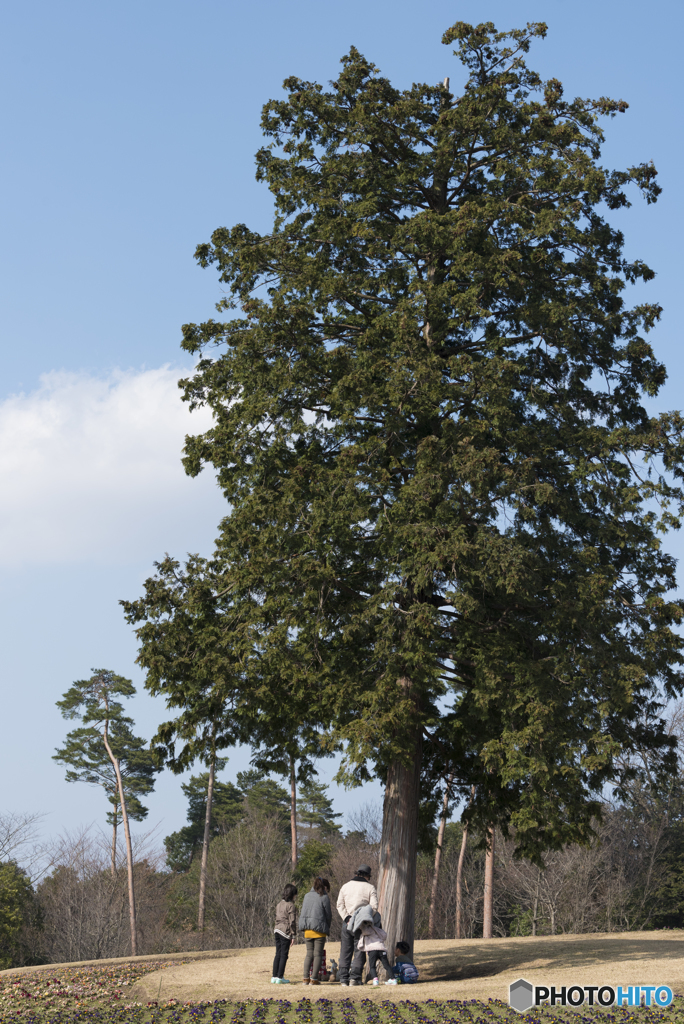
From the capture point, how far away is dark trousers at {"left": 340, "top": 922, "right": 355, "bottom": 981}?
441 inches

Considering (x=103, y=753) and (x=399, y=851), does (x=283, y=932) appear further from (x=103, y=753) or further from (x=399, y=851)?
(x=103, y=753)

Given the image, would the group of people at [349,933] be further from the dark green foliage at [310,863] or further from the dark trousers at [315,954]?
the dark green foliage at [310,863]

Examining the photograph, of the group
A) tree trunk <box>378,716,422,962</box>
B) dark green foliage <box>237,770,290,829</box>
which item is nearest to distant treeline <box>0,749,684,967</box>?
dark green foliage <box>237,770,290,829</box>

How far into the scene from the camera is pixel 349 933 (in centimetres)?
1122

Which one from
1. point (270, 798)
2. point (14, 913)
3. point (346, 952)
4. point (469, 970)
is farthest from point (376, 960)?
point (270, 798)

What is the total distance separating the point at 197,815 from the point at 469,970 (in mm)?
42982

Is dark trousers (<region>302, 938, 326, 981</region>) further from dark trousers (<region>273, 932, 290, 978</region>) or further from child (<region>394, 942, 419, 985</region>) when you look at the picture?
child (<region>394, 942, 419, 985</region>)

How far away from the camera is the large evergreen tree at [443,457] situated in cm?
1192

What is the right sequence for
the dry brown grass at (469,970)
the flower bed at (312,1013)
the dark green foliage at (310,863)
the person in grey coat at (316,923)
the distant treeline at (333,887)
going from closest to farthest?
1. the flower bed at (312,1013)
2. the dry brown grass at (469,970)
3. the person in grey coat at (316,923)
4. the distant treeline at (333,887)
5. the dark green foliage at (310,863)

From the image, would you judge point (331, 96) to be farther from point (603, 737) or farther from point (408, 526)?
point (603, 737)

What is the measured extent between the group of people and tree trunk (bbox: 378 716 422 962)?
0.91 m

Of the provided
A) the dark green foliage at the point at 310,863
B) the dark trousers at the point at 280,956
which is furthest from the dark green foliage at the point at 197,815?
the dark trousers at the point at 280,956

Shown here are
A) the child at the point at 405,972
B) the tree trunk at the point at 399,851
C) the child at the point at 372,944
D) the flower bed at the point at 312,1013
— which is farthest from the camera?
the tree trunk at the point at 399,851

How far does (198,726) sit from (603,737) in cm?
582
